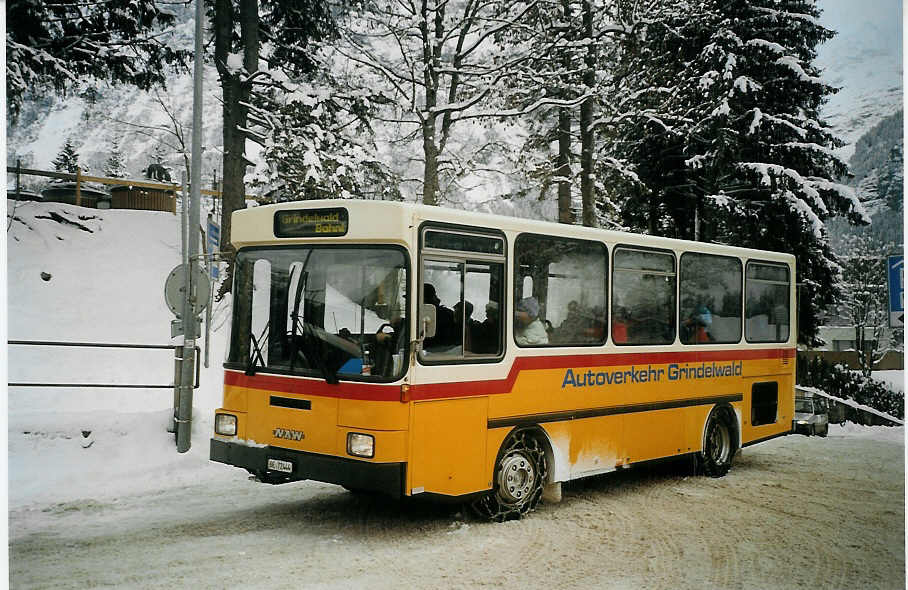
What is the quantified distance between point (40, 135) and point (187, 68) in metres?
3.72

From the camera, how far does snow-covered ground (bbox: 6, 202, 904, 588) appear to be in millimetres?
5891

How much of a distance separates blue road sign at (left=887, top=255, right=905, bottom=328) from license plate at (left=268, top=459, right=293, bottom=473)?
6.81m

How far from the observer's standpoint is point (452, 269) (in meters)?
6.82

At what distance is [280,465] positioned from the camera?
6.68 metres

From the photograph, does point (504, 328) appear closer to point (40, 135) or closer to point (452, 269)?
point (452, 269)

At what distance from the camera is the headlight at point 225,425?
23.3ft

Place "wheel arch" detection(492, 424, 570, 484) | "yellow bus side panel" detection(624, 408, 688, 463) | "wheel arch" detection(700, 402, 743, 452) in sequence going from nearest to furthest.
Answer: "wheel arch" detection(492, 424, 570, 484)
"yellow bus side panel" detection(624, 408, 688, 463)
"wheel arch" detection(700, 402, 743, 452)

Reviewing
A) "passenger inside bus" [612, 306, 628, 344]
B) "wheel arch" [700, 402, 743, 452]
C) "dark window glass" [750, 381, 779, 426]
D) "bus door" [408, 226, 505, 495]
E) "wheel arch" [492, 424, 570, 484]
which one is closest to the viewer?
"bus door" [408, 226, 505, 495]

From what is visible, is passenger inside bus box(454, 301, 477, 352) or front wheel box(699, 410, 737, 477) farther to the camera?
front wheel box(699, 410, 737, 477)

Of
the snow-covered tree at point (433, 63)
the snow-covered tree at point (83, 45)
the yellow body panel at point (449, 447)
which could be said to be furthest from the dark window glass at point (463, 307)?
the snow-covered tree at point (433, 63)

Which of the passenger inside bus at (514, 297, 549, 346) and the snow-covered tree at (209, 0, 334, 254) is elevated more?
the snow-covered tree at (209, 0, 334, 254)

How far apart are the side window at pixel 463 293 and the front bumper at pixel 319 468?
34.8 inches

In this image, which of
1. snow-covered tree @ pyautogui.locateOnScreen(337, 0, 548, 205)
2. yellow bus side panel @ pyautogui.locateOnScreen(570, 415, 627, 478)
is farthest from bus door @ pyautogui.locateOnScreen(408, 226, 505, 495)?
snow-covered tree @ pyautogui.locateOnScreen(337, 0, 548, 205)

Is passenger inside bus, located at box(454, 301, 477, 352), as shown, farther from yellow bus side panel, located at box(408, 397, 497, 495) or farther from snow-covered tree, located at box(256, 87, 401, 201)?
snow-covered tree, located at box(256, 87, 401, 201)
